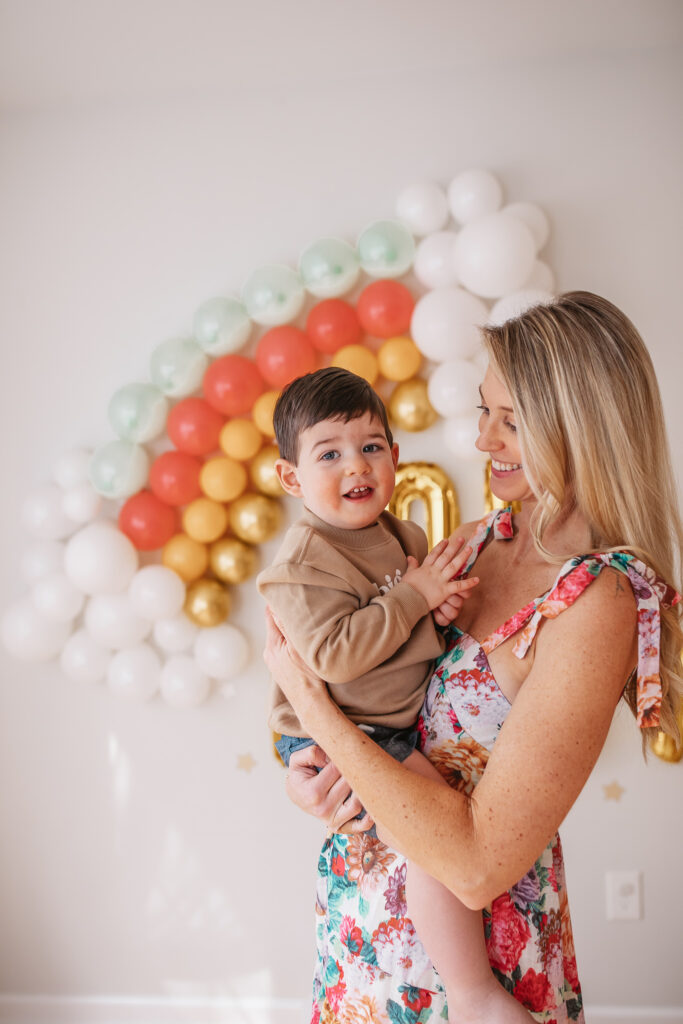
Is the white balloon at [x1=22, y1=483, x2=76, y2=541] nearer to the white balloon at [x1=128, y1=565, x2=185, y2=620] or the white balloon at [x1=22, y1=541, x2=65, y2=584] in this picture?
the white balloon at [x1=22, y1=541, x2=65, y2=584]

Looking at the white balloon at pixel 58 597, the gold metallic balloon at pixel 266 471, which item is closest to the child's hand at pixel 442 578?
the gold metallic balloon at pixel 266 471

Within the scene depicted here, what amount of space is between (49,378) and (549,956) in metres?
2.37


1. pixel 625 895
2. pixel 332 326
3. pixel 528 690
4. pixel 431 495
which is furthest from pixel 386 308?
pixel 625 895

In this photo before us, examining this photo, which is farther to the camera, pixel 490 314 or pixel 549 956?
pixel 490 314

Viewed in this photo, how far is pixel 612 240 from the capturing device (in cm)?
262

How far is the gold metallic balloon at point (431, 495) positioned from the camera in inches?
102

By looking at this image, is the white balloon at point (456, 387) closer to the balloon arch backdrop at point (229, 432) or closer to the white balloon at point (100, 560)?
the balloon arch backdrop at point (229, 432)

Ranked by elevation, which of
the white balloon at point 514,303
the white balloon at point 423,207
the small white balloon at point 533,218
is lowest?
the white balloon at point 514,303

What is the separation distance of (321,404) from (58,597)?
4.93 ft

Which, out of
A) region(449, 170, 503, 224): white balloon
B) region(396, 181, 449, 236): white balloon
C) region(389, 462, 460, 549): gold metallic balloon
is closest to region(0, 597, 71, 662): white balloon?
region(389, 462, 460, 549): gold metallic balloon

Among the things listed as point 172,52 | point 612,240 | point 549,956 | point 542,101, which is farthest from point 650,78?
point 549,956

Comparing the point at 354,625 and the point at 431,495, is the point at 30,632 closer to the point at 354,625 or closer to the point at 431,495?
the point at 431,495

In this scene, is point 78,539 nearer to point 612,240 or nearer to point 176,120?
point 176,120

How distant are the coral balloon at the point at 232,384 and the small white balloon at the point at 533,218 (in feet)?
3.05
